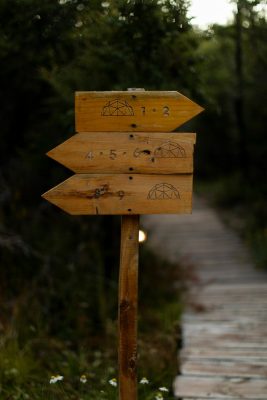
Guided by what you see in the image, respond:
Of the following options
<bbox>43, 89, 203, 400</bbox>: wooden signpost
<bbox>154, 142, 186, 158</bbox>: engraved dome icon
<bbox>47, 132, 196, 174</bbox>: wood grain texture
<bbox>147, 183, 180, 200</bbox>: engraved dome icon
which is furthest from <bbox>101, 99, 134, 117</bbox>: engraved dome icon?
<bbox>147, 183, 180, 200</bbox>: engraved dome icon

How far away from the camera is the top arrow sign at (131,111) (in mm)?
3072

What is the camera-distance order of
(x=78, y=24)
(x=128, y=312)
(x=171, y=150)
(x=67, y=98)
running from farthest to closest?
(x=67, y=98)
(x=78, y=24)
(x=128, y=312)
(x=171, y=150)

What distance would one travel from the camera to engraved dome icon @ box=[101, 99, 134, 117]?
3.09 meters

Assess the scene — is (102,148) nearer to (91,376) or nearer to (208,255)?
(91,376)

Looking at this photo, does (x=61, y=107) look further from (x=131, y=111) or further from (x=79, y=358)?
(x=131, y=111)

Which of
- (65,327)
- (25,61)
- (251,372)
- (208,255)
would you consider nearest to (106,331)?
(65,327)

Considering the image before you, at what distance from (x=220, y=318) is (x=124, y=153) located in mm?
3445

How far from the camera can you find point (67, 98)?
5.28 metres

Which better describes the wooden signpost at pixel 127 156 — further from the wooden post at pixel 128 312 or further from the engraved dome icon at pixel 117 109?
the wooden post at pixel 128 312

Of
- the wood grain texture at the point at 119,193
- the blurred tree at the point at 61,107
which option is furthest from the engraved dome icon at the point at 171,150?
the blurred tree at the point at 61,107

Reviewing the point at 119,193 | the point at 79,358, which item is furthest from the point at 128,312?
the point at 79,358

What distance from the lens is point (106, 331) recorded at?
5.53m

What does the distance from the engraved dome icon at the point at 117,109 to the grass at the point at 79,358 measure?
1.84 m

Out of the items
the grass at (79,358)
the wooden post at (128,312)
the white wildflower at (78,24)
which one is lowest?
the grass at (79,358)
